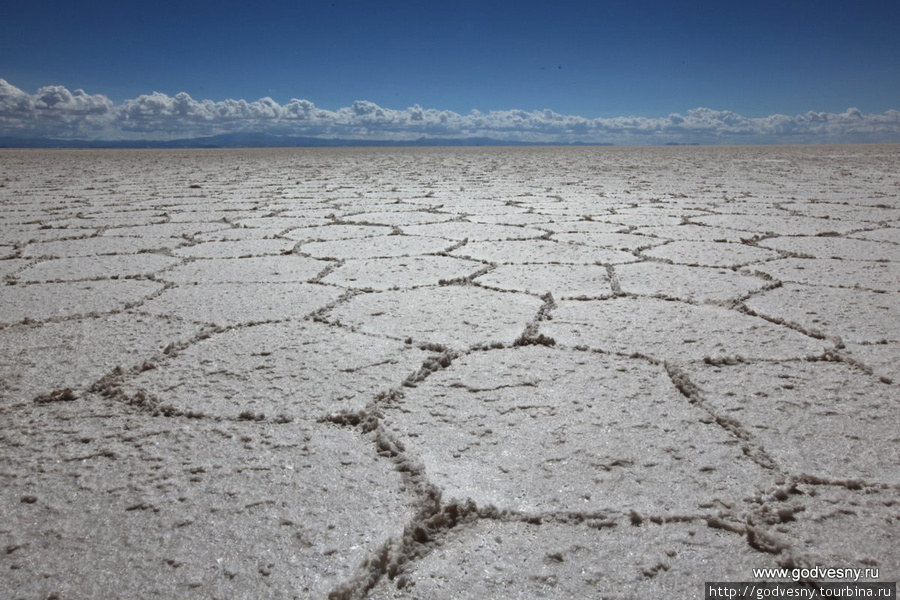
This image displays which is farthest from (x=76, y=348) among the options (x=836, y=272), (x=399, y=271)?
(x=836, y=272)

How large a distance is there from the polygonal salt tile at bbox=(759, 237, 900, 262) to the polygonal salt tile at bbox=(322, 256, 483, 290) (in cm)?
121

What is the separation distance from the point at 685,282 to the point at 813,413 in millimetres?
878

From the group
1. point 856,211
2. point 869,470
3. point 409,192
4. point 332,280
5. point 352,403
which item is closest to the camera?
point 869,470

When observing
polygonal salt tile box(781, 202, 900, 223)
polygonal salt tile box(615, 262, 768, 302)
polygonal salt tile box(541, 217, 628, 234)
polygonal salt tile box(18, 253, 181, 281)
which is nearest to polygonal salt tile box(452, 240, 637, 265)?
polygonal salt tile box(615, 262, 768, 302)

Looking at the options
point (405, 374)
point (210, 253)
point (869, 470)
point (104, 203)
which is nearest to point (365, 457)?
point (405, 374)

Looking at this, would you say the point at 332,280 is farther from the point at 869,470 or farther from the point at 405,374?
the point at 869,470

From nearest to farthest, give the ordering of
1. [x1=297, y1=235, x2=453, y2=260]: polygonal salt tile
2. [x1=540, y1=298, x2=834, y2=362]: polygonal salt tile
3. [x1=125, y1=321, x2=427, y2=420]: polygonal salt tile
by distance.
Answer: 1. [x1=125, y1=321, x2=427, y2=420]: polygonal salt tile
2. [x1=540, y1=298, x2=834, y2=362]: polygonal salt tile
3. [x1=297, y1=235, x2=453, y2=260]: polygonal salt tile

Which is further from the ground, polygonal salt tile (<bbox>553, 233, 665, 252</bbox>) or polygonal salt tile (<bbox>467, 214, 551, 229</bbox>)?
polygonal salt tile (<bbox>553, 233, 665, 252</bbox>)

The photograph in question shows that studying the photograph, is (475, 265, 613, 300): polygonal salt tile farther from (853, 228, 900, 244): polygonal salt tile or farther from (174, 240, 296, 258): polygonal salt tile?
(853, 228, 900, 244): polygonal salt tile

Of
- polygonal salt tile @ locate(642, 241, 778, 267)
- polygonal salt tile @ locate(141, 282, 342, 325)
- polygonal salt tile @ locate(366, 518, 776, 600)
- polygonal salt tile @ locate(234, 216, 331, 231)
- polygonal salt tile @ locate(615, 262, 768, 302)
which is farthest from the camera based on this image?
polygonal salt tile @ locate(234, 216, 331, 231)

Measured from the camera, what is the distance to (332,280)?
189cm

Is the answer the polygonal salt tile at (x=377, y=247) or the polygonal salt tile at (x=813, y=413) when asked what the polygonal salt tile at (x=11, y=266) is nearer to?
the polygonal salt tile at (x=377, y=247)

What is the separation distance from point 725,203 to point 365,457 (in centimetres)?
371

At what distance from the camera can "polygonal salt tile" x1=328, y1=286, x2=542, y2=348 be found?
1.37 m
